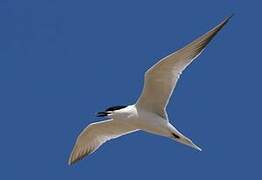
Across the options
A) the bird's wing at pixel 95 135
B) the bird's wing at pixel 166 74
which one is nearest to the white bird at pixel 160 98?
the bird's wing at pixel 166 74

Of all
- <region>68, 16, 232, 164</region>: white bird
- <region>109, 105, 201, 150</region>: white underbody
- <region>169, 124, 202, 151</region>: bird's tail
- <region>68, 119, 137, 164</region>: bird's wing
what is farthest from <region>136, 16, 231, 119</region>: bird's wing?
<region>68, 119, 137, 164</region>: bird's wing

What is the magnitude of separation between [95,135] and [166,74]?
3148 millimetres

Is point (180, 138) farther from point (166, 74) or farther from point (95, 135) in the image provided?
point (95, 135)

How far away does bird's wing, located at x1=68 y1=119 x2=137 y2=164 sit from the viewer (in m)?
19.0

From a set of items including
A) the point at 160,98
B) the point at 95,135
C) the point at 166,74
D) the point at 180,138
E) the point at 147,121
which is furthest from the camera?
the point at 95,135

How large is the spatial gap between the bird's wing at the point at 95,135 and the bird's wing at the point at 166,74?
1.41 metres

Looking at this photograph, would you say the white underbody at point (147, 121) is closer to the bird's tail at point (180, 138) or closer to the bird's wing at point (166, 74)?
the bird's tail at point (180, 138)

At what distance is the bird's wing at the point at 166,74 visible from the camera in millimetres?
16656

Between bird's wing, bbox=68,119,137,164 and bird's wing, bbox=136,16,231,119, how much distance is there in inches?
55.4

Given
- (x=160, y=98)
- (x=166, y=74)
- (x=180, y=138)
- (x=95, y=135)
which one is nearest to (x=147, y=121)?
(x=160, y=98)

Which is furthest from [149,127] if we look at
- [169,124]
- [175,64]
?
[175,64]

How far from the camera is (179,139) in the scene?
17.0 metres

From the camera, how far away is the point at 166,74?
17.1m

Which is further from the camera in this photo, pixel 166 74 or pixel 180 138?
pixel 166 74
